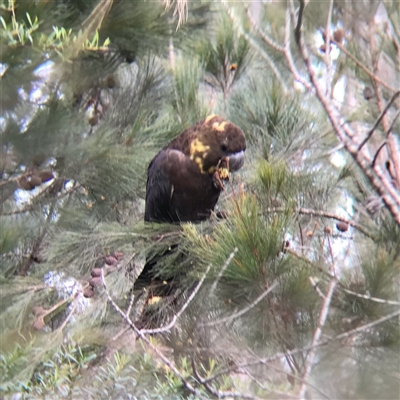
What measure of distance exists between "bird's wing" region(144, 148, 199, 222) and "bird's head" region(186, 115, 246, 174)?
32 millimetres

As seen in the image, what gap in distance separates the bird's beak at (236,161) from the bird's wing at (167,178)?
103 millimetres

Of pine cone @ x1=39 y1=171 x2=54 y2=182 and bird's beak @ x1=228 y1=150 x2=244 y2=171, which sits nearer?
pine cone @ x1=39 y1=171 x2=54 y2=182

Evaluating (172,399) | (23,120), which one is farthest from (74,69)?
(172,399)

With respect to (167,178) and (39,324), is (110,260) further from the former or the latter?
(167,178)

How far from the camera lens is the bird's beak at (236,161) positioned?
1.25 metres

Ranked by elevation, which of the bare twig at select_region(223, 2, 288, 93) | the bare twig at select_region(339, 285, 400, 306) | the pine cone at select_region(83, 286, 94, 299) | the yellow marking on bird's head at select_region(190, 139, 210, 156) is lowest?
the pine cone at select_region(83, 286, 94, 299)

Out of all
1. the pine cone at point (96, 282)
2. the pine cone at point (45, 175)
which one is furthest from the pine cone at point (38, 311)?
the pine cone at point (45, 175)

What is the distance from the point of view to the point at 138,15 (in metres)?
1.38

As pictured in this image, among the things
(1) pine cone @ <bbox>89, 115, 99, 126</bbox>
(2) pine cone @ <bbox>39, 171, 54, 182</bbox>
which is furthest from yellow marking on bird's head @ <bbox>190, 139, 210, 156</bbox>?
(2) pine cone @ <bbox>39, 171, 54, 182</bbox>

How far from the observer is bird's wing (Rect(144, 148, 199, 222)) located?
1290 millimetres

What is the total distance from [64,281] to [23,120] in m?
0.35

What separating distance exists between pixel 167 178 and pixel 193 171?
0.07 meters

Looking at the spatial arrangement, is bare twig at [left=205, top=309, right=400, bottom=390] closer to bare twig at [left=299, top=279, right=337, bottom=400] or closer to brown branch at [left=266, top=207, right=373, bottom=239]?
bare twig at [left=299, top=279, right=337, bottom=400]

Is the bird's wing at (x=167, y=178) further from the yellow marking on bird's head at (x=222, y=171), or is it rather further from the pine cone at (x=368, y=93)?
the pine cone at (x=368, y=93)
